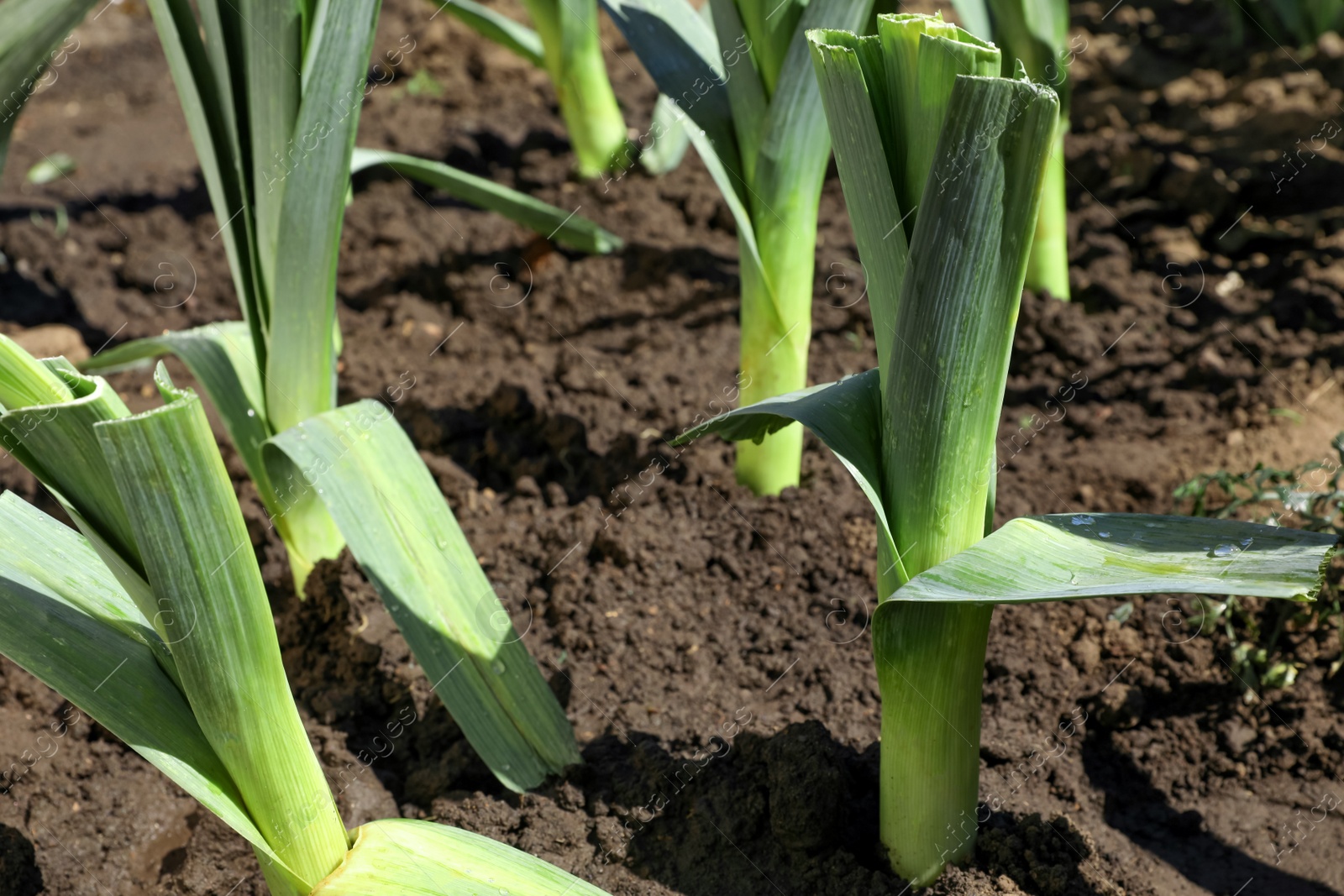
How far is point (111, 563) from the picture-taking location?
99cm

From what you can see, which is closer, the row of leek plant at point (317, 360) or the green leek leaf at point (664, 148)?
the row of leek plant at point (317, 360)

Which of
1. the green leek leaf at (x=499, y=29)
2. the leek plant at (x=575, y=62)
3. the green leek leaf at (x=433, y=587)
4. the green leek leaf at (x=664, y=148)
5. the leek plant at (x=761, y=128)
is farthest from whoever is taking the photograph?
the green leek leaf at (x=664, y=148)

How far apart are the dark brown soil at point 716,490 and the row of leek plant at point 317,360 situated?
0.15 meters

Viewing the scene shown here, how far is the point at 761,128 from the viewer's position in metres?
1.66

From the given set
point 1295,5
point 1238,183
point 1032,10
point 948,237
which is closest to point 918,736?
point 948,237

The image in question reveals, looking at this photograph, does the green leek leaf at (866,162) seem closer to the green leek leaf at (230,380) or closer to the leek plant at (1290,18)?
the green leek leaf at (230,380)

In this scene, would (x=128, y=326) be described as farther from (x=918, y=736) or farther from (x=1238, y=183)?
(x=1238, y=183)

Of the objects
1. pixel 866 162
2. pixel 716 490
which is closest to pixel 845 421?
pixel 866 162

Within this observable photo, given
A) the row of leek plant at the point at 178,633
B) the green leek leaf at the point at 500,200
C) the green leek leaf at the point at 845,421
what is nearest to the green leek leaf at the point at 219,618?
the row of leek plant at the point at 178,633

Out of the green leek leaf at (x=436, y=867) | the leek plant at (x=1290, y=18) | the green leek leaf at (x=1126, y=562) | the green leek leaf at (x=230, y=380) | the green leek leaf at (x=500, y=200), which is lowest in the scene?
the green leek leaf at (x=436, y=867)

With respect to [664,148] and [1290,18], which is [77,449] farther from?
[1290,18]

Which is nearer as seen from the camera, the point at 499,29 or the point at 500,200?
the point at 500,200

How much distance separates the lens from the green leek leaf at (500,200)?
1.99 m

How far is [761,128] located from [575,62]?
1.26 metres
